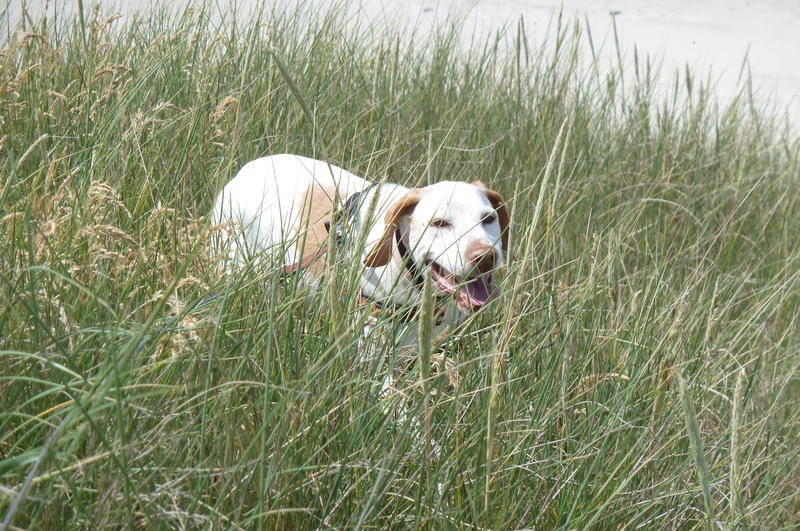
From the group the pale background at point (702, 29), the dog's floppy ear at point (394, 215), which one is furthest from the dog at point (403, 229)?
the pale background at point (702, 29)

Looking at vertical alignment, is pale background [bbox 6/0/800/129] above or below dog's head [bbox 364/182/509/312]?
above

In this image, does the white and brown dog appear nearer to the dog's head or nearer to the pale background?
the dog's head

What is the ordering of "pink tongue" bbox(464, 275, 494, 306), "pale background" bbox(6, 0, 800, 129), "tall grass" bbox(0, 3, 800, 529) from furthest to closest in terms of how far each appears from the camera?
"pale background" bbox(6, 0, 800, 129) < "pink tongue" bbox(464, 275, 494, 306) < "tall grass" bbox(0, 3, 800, 529)

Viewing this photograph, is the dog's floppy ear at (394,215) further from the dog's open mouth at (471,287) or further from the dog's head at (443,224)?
the dog's open mouth at (471,287)

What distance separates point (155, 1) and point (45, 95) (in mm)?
1265

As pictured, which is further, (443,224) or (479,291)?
(443,224)

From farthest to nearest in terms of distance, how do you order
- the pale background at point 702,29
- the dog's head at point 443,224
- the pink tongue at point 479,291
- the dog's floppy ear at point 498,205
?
the pale background at point 702,29, the dog's floppy ear at point 498,205, the dog's head at point 443,224, the pink tongue at point 479,291

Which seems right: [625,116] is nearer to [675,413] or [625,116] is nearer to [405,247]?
[405,247]

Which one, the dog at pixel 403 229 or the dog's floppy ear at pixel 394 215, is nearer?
the dog at pixel 403 229

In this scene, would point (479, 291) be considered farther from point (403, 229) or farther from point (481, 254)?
point (403, 229)

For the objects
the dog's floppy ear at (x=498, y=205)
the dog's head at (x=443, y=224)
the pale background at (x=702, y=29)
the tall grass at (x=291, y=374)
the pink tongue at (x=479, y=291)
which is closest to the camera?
the tall grass at (x=291, y=374)

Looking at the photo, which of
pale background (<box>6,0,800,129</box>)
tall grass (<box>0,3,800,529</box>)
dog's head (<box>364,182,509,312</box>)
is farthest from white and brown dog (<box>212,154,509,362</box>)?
pale background (<box>6,0,800,129</box>)

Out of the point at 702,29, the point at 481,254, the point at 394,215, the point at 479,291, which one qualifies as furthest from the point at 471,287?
the point at 702,29

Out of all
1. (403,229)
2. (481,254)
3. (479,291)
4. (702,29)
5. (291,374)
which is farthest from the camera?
(702,29)
